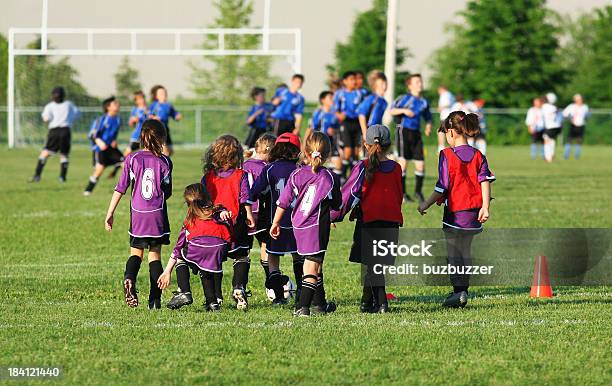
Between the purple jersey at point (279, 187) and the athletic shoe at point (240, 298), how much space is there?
0.44 metres

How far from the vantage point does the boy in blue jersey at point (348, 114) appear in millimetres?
21031

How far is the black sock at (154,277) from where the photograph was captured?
29.9ft

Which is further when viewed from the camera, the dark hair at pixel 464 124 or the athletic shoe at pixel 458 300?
the dark hair at pixel 464 124

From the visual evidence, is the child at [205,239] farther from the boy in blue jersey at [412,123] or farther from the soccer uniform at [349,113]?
the soccer uniform at [349,113]

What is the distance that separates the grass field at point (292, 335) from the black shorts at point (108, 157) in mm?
8683

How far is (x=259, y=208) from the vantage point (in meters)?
9.37

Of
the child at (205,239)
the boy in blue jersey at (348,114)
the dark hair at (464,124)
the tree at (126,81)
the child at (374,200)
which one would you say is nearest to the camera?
the child at (374,200)

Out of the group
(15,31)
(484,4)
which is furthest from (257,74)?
(484,4)

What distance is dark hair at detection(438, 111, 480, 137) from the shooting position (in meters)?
9.09

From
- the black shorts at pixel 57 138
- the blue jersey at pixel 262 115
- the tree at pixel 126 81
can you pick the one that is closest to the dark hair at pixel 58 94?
the black shorts at pixel 57 138

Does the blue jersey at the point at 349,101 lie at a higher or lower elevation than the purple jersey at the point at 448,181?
higher

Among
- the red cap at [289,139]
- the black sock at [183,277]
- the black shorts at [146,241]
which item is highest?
the red cap at [289,139]

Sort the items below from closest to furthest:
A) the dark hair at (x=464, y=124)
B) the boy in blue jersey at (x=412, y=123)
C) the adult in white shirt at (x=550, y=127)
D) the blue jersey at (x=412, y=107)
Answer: the dark hair at (x=464, y=124)
the boy in blue jersey at (x=412, y=123)
the blue jersey at (x=412, y=107)
the adult in white shirt at (x=550, y=127)

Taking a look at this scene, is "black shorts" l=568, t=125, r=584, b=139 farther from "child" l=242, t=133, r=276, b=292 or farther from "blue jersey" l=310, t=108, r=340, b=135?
"child" l=242, t=133, r=276, b=292
